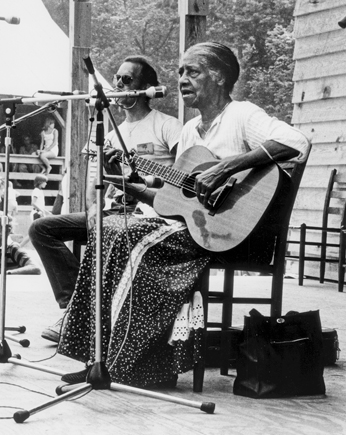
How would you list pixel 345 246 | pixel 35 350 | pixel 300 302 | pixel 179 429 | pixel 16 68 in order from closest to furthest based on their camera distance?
1. pixel 179 429
2. pixel 35 350
3. pixel 300 302
4. pixel 345 246
5. pixel 16 68

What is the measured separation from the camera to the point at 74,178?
254 inches

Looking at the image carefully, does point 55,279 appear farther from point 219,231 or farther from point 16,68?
point 16,68

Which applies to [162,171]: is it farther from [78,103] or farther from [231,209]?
Answer: [78,103]

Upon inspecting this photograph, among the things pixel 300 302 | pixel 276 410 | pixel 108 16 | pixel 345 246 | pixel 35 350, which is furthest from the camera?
pixel 108 16

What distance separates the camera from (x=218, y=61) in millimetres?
3703

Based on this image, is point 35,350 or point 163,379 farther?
point 35,350

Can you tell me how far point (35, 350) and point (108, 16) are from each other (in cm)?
1998

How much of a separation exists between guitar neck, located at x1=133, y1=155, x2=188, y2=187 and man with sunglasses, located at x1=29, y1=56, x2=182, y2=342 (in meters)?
0.56

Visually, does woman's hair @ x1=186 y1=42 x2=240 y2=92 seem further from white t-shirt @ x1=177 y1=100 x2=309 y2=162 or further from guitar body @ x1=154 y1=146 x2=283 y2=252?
guitar body @ x1=154 y1=146 x2=283 y2=252

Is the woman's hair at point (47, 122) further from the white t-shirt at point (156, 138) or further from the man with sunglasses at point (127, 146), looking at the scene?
the white t-shirt at point (156, 138)

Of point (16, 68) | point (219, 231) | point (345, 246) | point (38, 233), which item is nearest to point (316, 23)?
point (345, 246)

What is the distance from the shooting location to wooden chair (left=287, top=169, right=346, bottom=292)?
7.55 metres

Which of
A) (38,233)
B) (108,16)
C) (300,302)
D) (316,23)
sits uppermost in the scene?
(108,16)

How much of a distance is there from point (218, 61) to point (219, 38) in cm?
1834
